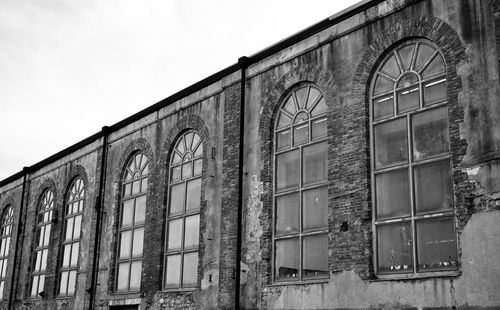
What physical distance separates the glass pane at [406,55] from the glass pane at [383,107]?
0.65 meters

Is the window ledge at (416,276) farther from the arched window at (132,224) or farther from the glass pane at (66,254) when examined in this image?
the glass pane at (66,254)

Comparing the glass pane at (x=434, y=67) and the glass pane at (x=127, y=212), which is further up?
the glass pane at (x=434, y=67)

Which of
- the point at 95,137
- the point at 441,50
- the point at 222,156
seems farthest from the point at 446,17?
the point at 95,137

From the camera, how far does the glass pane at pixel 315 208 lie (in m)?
12.5

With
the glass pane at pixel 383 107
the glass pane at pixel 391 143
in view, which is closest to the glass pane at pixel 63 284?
the glass pane at pixel 391 143

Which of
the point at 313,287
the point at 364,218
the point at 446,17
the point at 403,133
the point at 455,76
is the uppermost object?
the point at 446,17

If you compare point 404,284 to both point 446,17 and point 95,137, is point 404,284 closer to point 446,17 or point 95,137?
point 446,17

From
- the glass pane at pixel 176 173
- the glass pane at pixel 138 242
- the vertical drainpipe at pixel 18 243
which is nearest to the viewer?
the glass pane at pixel 176 173

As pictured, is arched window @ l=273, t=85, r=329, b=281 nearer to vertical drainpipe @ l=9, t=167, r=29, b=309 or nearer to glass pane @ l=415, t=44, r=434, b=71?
glass pane @ l=415, t=44, r=434, b=71

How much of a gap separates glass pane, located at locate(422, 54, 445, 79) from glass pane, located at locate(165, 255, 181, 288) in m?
8.29

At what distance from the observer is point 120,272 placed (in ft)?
60.1

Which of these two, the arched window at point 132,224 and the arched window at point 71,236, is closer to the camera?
the arched window at point 132,224

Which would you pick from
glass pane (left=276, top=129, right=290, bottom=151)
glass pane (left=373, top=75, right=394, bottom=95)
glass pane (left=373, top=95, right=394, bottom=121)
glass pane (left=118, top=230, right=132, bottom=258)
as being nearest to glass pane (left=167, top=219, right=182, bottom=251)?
glass pane (left=118, top=230, right=132, bottom=258)

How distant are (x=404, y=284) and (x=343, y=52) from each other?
4857 millimetres
